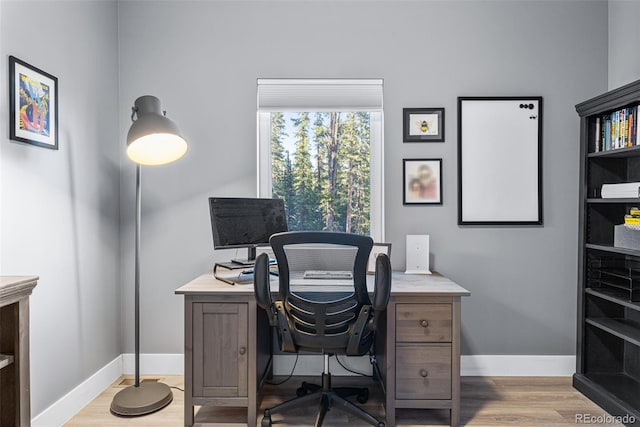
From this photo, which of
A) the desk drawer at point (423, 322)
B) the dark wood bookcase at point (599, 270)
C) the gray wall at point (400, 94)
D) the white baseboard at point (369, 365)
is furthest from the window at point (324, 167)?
the dark wood bookcase at point (599, 270)

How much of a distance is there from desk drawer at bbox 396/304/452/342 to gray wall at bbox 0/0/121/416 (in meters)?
1.80

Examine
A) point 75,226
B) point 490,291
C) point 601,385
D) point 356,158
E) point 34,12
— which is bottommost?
point 601,385

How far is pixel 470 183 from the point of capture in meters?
2.78

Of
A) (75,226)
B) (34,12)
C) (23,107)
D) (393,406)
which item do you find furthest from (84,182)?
(393,406)

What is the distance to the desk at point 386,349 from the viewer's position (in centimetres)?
214

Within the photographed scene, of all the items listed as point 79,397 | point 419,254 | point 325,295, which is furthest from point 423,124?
point 79,397

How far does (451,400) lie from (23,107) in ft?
8.35

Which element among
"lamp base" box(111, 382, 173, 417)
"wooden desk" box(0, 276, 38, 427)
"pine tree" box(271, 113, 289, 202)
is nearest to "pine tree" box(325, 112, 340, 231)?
"pine tree" box(271, 113, 289, 202)

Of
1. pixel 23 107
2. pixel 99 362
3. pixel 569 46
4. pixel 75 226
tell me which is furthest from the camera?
pixel 569 46

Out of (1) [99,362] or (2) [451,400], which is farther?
(1) [99,362]

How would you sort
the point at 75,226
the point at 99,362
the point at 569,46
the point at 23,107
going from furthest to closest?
the point at 569,46, the point at 99,362, the point at 75,226, the point at 23,107

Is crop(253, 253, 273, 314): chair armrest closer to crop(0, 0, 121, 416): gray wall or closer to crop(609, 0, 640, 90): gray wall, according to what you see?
crop(0, 0, 121, 416): gray wall

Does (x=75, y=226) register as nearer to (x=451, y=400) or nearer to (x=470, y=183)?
(x=451, y=400)

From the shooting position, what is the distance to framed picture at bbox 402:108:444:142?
109 inches
